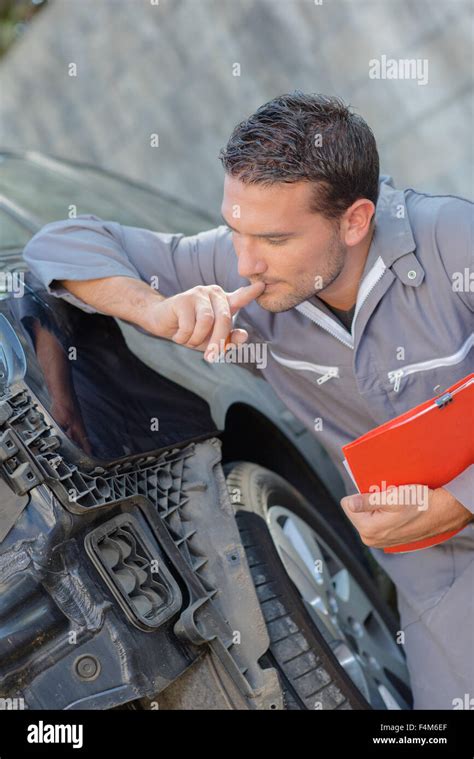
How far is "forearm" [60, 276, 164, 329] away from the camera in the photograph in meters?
2.22

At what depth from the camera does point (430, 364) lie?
2266mm

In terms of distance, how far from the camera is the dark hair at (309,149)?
205cm

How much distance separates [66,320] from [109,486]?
51 cm

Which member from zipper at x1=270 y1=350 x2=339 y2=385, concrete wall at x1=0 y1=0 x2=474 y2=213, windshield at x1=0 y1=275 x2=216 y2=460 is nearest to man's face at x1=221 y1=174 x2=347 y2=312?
zipper at x1=270 y1=350 x2=339 y2=385

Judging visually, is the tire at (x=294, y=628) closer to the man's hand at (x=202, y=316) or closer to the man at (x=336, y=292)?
the man at (x=336, y=292)

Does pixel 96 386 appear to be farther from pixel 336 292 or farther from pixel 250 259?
pixel 336 292

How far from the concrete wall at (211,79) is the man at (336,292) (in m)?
3.16

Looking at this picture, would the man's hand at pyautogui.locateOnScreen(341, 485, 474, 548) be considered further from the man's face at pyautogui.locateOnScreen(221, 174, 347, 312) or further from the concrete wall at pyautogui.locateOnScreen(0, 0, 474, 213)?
the concrete wall at pyautogui.locateOnScreen(0, 0, 474, 213)

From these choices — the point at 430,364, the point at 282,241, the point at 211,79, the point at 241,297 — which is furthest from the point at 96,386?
the point at 211,79

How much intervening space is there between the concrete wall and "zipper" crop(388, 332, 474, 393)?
319 cm

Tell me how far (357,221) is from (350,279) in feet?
0.49

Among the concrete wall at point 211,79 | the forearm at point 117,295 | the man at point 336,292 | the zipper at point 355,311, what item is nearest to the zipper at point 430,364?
the man at point 336,292

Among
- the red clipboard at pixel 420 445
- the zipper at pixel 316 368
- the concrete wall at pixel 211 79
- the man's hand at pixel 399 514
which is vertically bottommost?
the man's hand at pixel 399 514
